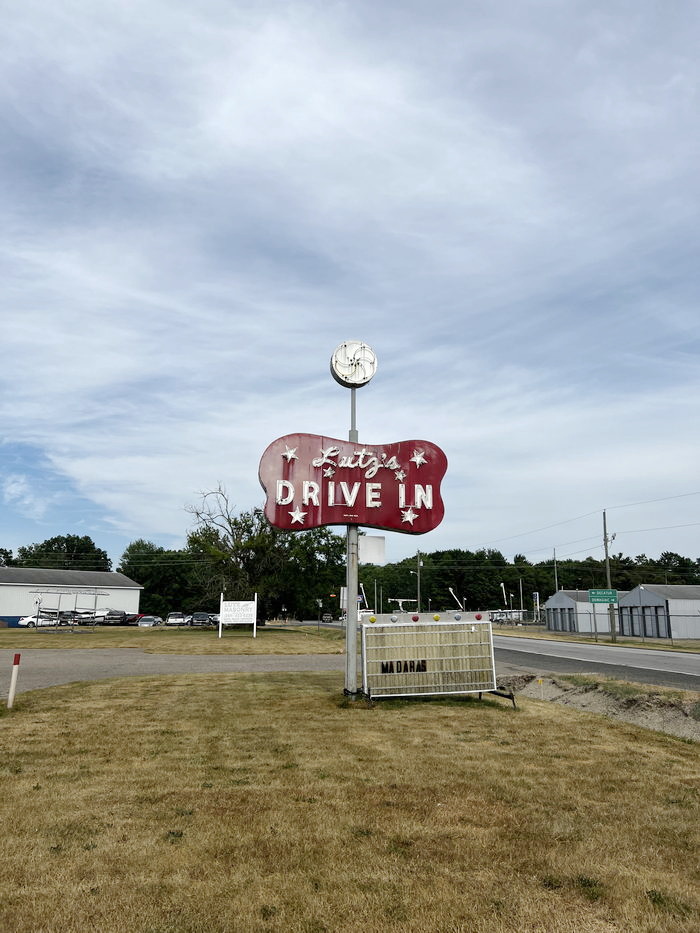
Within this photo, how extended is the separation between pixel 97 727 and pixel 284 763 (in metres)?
3.79

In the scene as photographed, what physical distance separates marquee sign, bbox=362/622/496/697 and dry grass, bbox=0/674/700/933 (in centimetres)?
210

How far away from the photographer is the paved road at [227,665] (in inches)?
685

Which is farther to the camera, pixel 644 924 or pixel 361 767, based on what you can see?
pixel 361 767

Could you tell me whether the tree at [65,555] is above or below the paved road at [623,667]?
above

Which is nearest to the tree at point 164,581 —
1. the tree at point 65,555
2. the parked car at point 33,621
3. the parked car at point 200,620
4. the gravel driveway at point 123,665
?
the tree at point 65,555

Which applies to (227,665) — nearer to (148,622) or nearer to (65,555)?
(148,622)

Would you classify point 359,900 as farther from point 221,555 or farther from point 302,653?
point 221,555

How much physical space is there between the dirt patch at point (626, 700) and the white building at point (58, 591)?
5495cm

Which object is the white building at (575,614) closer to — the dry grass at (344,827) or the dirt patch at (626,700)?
the dirt patch at (626,700)

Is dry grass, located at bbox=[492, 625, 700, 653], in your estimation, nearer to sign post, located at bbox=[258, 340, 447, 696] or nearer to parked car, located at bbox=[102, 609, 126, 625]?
sign post, located at bbox=[258, 340, 447, 696]

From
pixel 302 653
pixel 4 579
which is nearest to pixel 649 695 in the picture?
pixel 302 653

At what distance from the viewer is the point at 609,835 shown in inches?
211

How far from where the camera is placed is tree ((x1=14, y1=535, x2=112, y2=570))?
138625mm

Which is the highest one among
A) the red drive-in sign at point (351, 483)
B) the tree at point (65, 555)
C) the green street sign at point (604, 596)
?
the tree at point (65, 555)
